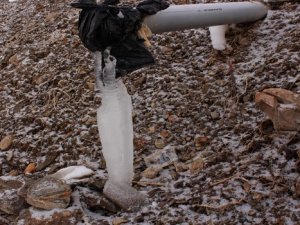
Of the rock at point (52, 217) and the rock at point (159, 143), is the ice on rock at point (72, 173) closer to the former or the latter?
the rock at point (52, 217)

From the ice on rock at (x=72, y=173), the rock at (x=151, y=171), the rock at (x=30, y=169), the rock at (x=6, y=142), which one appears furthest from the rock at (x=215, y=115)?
the rock at (x=6, y=142)

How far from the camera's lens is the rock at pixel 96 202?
2.35 metres

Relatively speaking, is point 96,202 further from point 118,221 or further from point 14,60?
point 14,60

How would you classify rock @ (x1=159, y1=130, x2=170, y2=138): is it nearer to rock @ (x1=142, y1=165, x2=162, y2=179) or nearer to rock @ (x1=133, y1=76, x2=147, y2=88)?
rock @ (x1=142, y1=165, x2=162, y2=179)

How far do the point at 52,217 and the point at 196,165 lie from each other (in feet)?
3.04

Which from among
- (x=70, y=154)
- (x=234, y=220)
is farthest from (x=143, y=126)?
(x=234, y=220)

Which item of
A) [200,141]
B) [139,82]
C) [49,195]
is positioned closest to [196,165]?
[200,141]

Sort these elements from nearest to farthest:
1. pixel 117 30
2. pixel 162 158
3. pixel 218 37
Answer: pixel 117 30
pixel 162 158
pixel 218 37

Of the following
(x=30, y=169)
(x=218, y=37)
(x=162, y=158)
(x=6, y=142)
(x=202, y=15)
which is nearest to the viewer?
(x=162, y=158)

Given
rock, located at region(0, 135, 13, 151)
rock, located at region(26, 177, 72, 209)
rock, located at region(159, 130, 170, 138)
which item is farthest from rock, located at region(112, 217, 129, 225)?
rock, located at region(0, 135, 13, 151)

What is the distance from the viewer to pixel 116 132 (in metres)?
2.31

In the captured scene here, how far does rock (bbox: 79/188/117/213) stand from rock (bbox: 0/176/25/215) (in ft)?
1.26

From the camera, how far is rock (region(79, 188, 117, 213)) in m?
2.35

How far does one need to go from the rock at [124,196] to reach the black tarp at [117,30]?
0.66 meters
